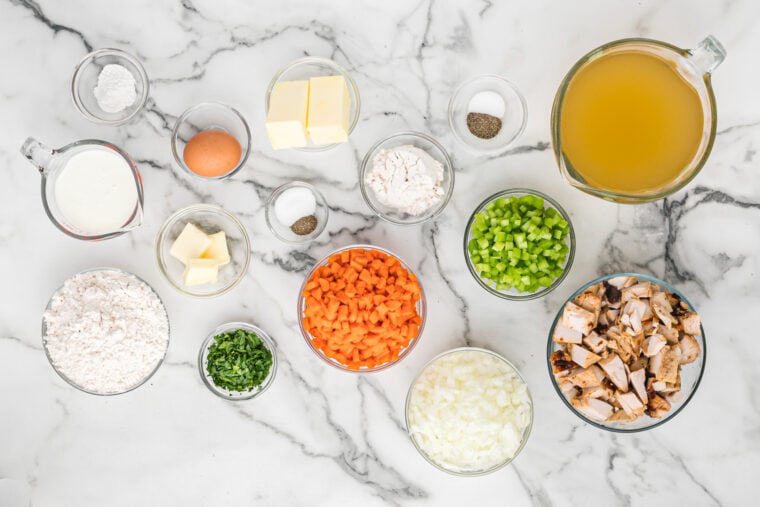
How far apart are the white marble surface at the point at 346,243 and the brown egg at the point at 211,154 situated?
0.12 meters

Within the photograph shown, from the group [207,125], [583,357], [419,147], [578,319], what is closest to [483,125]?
[419,147]

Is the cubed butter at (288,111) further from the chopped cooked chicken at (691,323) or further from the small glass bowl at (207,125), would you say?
the chopped cooked chicken at (691,323)

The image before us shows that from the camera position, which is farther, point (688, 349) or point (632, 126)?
point (688, 349)

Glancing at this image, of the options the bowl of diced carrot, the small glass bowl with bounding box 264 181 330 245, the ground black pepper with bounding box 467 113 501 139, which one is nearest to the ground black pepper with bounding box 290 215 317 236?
the small glass bowl with bounding box 264 181 330 245

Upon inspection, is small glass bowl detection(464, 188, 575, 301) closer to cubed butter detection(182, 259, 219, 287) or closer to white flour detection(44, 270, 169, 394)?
cubed butter detection(182, 259, 219, 287)

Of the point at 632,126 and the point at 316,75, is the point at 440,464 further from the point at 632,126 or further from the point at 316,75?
the point at 316,75

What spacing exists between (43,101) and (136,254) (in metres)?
0.63

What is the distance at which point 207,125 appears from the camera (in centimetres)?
209

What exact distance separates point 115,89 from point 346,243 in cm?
96

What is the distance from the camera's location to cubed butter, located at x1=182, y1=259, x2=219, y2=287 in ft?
6.41

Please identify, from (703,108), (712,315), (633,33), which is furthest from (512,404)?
(633,33)

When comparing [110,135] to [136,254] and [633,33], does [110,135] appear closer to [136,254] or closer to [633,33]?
[136,254]

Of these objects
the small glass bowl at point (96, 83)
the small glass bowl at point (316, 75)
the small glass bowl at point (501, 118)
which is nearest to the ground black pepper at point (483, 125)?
the small glass bowl at point (501, 118)

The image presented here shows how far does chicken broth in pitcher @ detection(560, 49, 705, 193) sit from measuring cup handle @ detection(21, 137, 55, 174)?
1676 millimetres
